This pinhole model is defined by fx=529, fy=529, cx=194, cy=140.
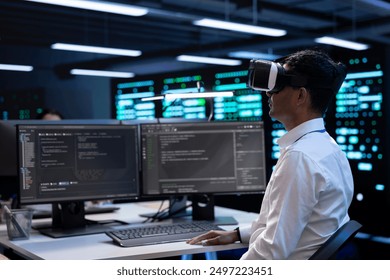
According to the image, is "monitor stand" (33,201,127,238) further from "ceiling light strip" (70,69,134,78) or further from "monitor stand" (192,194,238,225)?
"ceiling light strip" (70,69,134,78)

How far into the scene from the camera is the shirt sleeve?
4.50ft

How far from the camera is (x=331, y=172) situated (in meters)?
1.42

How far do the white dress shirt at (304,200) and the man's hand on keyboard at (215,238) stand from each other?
346mm

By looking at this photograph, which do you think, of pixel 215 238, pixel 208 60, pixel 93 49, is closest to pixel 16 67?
pixel 93 49

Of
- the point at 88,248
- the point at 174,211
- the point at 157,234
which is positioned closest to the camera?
the point at 88,248

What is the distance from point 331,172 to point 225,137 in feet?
2.78

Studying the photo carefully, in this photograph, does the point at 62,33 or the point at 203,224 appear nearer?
the point at 203,224

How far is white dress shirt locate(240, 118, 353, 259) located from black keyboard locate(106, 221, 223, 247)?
456mm

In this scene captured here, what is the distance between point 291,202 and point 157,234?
67 cm

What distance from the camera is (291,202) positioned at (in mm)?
1373

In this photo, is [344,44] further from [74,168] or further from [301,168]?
[301,168]

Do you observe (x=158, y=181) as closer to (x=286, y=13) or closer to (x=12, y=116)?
(x=12, y=116)
